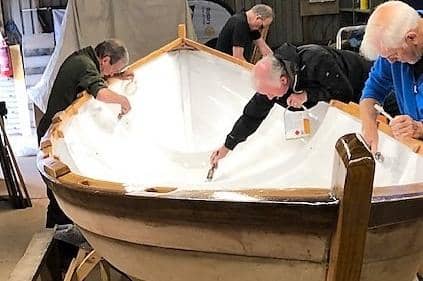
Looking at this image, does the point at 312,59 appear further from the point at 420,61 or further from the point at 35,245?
the point at 35,245

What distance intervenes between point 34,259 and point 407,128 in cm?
144

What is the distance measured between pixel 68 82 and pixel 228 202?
7.18 feet

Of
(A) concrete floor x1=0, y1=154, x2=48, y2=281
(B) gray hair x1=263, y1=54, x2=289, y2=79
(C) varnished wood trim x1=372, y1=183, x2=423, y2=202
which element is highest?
(B) gray hair x1=263, y1=54, x2=289, y2=79

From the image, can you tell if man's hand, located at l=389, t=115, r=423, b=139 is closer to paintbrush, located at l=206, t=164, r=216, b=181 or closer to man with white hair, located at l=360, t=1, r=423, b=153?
man with white hair, located at l=360, t=1, r=423, b=153

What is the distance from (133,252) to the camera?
6.04ft

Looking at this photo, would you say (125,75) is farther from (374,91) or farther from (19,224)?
(374,91)

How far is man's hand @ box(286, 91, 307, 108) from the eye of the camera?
287 cm

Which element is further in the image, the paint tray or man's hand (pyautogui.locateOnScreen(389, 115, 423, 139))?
the paint tray

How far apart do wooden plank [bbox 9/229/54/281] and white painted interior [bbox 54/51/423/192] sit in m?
0.39

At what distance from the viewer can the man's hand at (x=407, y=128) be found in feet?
7.59

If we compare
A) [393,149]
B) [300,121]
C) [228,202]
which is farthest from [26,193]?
[228,202]

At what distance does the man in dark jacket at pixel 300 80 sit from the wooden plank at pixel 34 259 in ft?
2.84

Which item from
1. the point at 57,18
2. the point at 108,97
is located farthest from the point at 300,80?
the point at 57,18

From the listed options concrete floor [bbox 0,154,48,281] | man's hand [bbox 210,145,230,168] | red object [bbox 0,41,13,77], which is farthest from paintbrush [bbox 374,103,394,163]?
red object [bbox 0,41,13,77]
